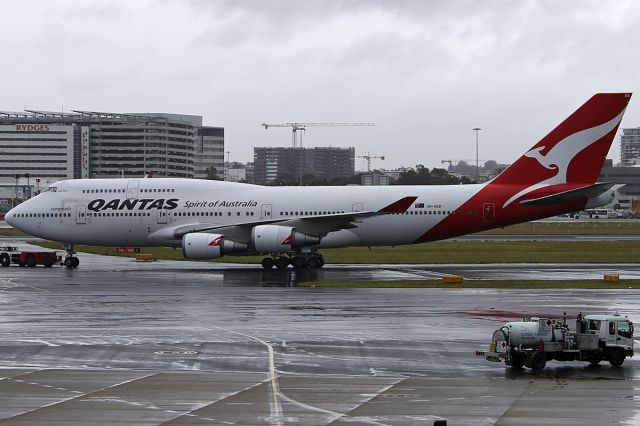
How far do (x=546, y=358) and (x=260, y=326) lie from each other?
9.54 metres

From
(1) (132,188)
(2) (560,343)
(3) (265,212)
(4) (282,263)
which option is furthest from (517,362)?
(1) (132,188)

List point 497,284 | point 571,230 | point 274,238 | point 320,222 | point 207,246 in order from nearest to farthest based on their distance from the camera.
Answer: point 497,284 < point 207,246 < point 274,238 < point 320,222 < point 571,230

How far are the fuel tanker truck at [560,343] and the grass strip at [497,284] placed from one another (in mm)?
17605

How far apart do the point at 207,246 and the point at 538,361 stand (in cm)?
2863

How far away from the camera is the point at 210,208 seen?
172 ft

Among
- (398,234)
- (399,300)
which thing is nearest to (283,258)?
(398,234)

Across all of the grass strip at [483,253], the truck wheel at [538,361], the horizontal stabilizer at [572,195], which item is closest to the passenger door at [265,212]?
the grass strip at [483,253]

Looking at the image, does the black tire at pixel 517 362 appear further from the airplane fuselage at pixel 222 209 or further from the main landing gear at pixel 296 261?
the main landing gear at pixel 296 261

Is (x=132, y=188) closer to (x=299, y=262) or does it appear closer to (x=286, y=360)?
(x=299, y=262)

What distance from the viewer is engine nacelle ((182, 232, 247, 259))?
48.2 meters

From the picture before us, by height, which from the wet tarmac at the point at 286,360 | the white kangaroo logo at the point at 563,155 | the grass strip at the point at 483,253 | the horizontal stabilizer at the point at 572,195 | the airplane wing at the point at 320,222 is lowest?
the wet tarmac at the point at 286,360

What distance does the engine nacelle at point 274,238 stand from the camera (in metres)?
48.7

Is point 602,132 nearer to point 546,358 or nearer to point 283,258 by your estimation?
point 283,258

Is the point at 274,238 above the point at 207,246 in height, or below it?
above
